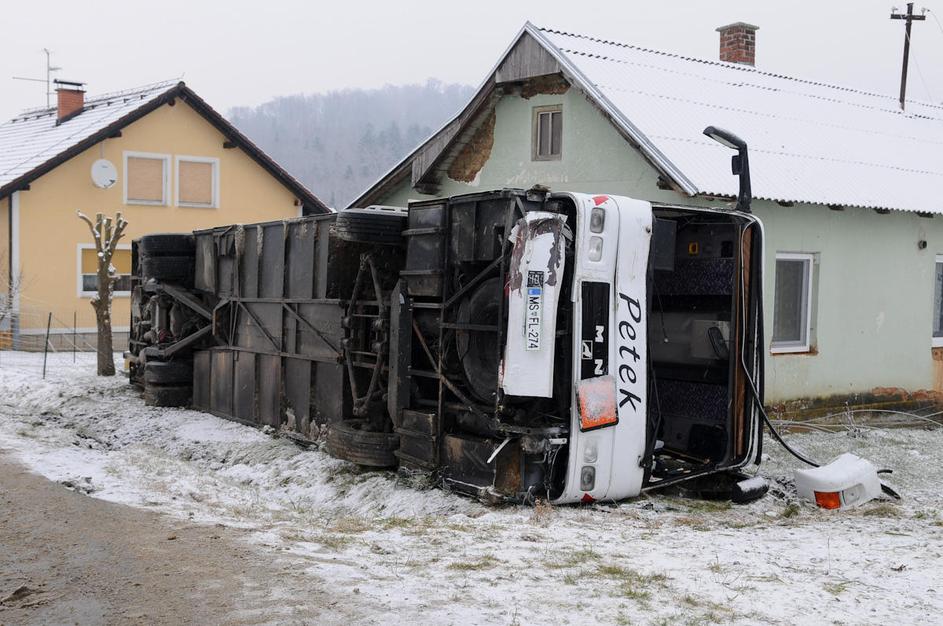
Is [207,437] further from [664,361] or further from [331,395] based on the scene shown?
[664,361]

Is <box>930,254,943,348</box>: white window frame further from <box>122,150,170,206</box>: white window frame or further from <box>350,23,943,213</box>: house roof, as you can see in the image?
<box>122,150,170,206</box>: white window frame

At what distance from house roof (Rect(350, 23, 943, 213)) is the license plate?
216 inches

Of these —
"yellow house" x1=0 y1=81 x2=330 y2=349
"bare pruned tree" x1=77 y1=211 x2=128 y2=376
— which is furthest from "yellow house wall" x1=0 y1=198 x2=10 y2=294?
"bare pruned tree" x1=77 y1=211 x2=128 y2=376

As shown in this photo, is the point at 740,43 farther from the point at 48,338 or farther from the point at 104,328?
the point at 48,338

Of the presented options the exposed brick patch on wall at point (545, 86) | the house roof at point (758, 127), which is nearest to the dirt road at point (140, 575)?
the house roof at point (758, 127)

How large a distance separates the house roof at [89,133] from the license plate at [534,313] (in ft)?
70.0

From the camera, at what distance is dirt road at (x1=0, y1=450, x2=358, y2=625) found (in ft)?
17.4

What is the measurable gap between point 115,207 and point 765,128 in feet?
60.2

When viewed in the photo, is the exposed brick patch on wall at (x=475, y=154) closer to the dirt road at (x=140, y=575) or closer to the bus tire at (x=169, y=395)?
the bus tire at (x=169, y=395)

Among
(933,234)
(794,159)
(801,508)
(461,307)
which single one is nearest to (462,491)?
(461,307)

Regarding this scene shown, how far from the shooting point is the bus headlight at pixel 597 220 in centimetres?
820

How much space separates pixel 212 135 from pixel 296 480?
2144 cm

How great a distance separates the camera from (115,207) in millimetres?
28156

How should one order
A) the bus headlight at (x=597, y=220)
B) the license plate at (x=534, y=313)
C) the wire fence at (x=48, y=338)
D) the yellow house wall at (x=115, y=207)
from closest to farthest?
1. the license plate at (x=534, y=313)
2. the bus headlight at (x=597, y=220)
3. the wire fence at (x=48, y=338)
4. the yellow house wall at (x=115, y=207)
